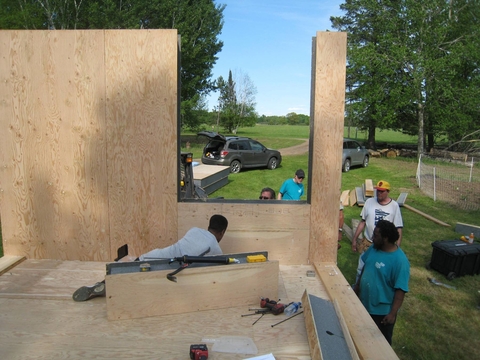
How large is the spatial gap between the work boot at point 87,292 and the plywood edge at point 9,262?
1.21 meters

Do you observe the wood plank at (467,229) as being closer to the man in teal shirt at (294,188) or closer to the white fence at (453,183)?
the white fence at (453,183)

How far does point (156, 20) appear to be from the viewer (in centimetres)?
2419

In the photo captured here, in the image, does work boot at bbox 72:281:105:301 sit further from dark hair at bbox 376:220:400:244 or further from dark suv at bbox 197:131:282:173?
dark suv at bbox 197:131:282:173

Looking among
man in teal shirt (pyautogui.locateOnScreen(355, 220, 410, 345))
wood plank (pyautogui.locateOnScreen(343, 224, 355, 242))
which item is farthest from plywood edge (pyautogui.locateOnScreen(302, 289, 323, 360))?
wood plank (pyautogui.locateOnScreen(343, 224, 355, 242))

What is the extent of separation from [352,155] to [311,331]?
17570 mm

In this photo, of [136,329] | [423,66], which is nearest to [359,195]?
[136,329]

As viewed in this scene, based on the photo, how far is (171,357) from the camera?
2.71 m

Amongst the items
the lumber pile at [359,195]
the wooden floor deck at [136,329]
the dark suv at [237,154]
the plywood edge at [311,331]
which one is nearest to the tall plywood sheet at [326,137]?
the wooden floor deck at [136,329]

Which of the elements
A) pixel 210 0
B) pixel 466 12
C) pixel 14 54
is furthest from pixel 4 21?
pixel 466 12

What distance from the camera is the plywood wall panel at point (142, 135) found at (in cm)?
436

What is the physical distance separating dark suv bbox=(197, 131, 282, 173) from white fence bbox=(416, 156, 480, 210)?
6538mm

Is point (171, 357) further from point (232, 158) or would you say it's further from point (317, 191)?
point (232, 158)

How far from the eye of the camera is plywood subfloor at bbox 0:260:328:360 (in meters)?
2.77

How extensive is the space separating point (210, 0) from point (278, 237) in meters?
26.9
